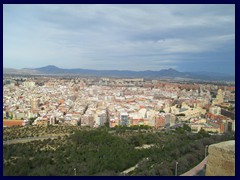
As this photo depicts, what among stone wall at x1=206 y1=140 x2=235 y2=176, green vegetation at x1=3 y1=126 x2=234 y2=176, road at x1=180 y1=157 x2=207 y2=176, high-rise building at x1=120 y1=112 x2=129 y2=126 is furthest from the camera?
high-rise building at x1=120 y1=112 x2=129 y2=126

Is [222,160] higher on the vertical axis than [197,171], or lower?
higher

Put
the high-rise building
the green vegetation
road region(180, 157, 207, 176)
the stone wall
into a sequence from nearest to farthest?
the stone wall → road region(180, 157, 207, 176) → the green vegetation → the high-rise building

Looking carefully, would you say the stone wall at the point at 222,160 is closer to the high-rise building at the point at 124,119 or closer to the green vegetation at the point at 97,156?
the green vegetation at the point at 97,156

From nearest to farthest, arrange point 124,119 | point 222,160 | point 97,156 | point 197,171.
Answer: point 222,160, point 197,171, point 97,156, point 124,119

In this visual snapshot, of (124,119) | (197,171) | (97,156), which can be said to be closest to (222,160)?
(197,171)

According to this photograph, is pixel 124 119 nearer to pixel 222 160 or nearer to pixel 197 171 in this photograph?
pixel 197 171

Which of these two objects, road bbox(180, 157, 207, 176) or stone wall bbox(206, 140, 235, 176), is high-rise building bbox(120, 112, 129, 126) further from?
stone wall bbox(206, 140, 235, 176)

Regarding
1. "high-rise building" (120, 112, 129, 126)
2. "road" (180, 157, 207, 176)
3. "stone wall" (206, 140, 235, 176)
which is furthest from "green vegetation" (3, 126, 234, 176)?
"high-rise building" (120, 112, 129, 126)
